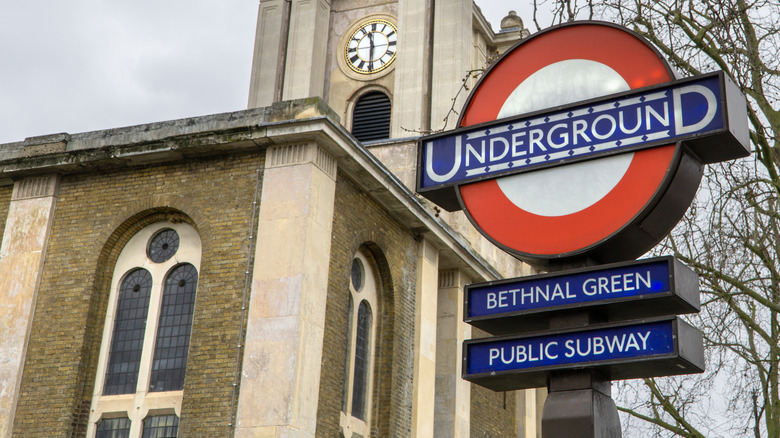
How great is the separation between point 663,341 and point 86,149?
1476cm

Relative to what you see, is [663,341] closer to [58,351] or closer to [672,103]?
[672,103]

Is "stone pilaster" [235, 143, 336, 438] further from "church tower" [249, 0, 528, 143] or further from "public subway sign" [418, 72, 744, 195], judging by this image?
"church tower" [249, 0, 528, 143]

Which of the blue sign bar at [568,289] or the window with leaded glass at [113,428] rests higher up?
the window with leaded glass at [113,428]

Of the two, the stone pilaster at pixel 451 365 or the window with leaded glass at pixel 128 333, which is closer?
the window with leaded glass at pixel 128 333

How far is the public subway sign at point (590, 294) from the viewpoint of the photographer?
5270 millimetres

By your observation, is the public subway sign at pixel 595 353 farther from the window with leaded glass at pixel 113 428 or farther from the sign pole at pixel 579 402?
the window with leaded glass at pixel 113 428

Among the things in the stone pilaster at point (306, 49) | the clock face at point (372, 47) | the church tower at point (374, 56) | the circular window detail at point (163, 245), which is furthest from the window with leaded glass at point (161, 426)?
the clock face at point (372, 47)

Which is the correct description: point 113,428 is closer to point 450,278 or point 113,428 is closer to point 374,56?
point 450,278

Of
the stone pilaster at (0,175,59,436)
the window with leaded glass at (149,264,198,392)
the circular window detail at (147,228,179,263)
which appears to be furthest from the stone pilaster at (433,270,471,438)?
the stone pilaster at (0,175,59,436)

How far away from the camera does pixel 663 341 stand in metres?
5.13

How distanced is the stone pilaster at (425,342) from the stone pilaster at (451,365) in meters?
0.71

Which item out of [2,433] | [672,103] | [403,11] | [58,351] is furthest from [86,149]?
[403,11]

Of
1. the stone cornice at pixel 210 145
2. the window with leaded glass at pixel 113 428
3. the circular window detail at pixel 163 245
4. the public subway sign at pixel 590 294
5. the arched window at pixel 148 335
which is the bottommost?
the public subway sign at pixel 590 294

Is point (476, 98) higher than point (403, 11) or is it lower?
lower
